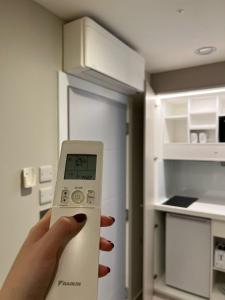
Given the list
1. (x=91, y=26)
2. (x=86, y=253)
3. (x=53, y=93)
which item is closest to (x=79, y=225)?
(x=86, y=253)

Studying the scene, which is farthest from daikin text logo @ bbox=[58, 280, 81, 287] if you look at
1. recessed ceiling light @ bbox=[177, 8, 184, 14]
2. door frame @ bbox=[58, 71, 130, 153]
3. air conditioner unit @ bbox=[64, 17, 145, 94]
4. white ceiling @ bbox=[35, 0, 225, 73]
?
recessed ceiling light @ bbox=[177, 8, 184, 14]

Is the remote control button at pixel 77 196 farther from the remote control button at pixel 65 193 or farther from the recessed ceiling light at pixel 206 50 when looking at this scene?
the recessed ceiling light at pixel 206 50

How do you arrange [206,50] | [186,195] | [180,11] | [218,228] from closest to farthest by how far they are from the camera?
[180,11], [206,50], [218,228], [186,195]

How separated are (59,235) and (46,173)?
82 cm

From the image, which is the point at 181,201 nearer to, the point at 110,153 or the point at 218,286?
the point at 218,286

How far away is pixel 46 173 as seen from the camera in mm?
1306

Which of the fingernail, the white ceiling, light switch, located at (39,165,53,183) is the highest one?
the white ceiling

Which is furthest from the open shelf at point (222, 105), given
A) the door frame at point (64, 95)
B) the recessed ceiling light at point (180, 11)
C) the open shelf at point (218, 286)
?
the open shelf at point (218, 286)

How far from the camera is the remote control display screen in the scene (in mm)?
649

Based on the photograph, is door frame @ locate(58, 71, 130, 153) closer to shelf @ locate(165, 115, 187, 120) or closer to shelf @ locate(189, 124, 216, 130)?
shelf @ locate(165, 115, 187, 120)

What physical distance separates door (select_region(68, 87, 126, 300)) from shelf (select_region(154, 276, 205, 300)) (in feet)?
1.27

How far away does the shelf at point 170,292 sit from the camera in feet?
6.98

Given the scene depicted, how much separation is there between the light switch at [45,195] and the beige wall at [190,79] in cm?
160

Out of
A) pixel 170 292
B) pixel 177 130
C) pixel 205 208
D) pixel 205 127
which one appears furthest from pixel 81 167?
pixel 177 130
